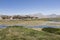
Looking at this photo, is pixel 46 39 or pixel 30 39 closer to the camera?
pixel 30 39

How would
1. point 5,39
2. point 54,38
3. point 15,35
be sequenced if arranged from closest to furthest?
point 5,39 < point 15,35 < point 54,38

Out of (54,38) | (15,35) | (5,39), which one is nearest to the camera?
(5,39)

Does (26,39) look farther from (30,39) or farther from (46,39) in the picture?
(46,39)

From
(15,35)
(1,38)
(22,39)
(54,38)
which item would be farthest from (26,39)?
(54,38)

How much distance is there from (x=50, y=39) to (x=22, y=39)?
13.0 feet

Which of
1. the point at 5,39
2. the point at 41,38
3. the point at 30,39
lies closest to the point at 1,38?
the point at 5,39

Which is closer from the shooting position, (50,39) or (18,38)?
(18,38)

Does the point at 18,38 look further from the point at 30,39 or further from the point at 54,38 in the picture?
the point at 54,38

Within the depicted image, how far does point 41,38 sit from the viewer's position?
760 inches

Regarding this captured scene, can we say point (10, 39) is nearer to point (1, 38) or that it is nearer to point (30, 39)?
point (1, 38)

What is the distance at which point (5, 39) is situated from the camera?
1777 cm

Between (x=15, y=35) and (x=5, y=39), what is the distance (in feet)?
5.60

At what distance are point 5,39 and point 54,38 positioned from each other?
688 cm

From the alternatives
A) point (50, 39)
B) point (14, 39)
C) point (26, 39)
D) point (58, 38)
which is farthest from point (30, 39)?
point (58, 38)
